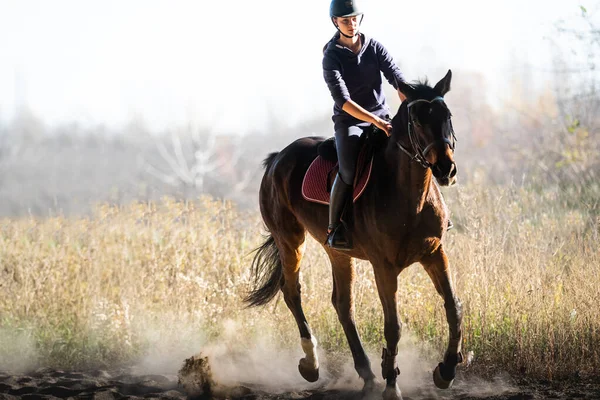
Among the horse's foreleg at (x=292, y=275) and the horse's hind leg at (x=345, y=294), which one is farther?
the horse's foreleg at (x=292, y=275)

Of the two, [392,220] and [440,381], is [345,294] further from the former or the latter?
[392,220]

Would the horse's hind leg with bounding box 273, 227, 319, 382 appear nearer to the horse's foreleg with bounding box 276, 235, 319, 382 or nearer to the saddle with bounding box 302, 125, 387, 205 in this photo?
the horse's foreleg with bounding box 276, 235, 319, 382

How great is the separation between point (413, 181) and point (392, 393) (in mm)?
1744

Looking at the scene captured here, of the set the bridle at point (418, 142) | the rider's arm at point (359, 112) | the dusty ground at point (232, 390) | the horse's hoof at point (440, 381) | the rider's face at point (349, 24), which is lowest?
→ the dusty ground at point (232, 390)

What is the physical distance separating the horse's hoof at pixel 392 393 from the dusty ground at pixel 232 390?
0.36 metres

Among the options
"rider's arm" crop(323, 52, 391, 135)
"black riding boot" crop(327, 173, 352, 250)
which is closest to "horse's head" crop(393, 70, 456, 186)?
"rider's arm" crop(323, 52, 391, 135)

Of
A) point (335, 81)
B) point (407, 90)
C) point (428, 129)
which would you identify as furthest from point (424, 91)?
point (335, 81)

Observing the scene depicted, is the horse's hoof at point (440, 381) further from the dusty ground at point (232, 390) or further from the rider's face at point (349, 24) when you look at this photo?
the rider's face at point (349, 24)

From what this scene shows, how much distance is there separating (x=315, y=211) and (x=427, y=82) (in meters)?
1.77

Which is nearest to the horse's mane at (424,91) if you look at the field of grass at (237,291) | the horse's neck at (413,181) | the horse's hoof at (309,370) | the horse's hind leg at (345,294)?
the horse's neck at (413,181)

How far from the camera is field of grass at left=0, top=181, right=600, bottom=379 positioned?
22.8 feet

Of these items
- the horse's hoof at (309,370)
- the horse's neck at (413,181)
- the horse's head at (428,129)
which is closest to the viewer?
the horse's head at (428,129)

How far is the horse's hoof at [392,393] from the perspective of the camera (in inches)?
233

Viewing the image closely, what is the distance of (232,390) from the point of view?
672cm
